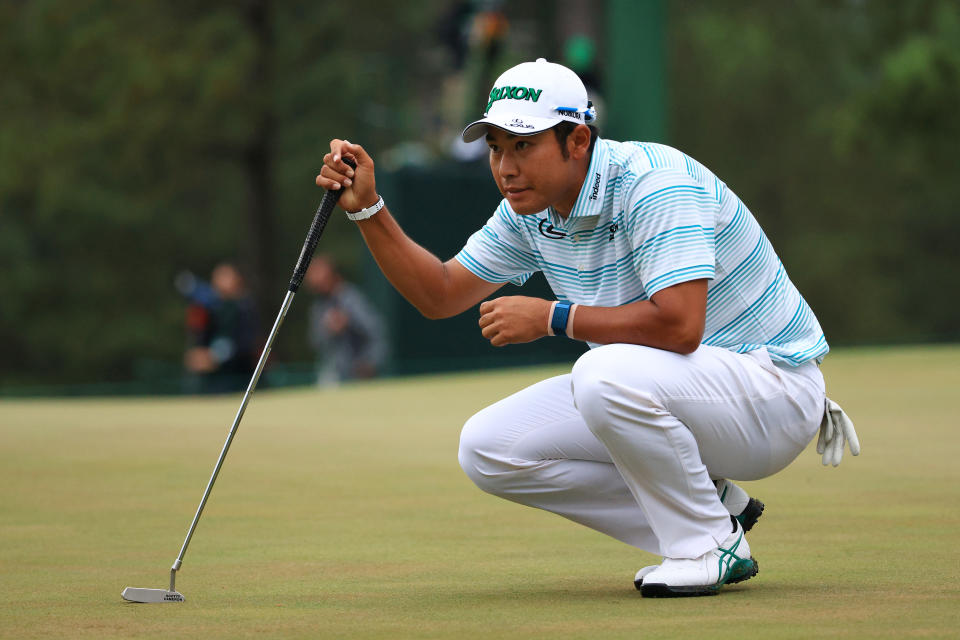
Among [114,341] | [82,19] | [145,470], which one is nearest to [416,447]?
[145,470]

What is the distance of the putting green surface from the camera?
387 cm

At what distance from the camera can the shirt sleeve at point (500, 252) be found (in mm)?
4762

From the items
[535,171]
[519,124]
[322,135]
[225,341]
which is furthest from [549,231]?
[322,135]

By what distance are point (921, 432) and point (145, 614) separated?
19.5 ft

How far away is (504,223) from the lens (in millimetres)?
4758

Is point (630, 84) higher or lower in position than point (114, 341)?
higher

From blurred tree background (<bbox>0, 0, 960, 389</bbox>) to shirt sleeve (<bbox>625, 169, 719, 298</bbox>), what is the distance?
42.0ft

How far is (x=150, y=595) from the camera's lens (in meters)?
4.22

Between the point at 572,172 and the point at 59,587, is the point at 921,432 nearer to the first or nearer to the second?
the point at 572,172

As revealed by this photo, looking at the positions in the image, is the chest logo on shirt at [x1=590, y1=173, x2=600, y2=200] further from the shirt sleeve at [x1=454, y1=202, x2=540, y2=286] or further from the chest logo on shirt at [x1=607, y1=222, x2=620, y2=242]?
the shirt sleeve at [x1=454, y1=202, x2=540, y2=286]

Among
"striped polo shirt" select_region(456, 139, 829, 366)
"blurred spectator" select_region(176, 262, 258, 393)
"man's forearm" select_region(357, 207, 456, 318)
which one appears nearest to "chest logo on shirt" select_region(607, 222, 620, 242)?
"striped polo shirt" select_region(456, 139, 829, 366)

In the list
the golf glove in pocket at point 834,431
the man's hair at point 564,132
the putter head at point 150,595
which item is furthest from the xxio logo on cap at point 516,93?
the putter head at point 150,595

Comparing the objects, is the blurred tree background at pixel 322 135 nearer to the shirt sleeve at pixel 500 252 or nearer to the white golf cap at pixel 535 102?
the shirt sleeve at pixel 500 252

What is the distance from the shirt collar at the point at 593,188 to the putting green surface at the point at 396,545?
1075 millimetres
